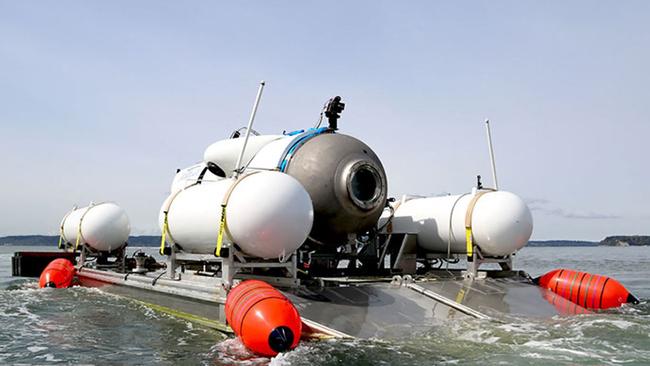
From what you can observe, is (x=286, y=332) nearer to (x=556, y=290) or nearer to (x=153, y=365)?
(x=153, y=365)

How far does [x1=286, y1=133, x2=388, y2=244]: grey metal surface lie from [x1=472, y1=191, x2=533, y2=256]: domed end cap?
84.6 inches

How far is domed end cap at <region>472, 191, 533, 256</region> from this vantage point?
1265cm

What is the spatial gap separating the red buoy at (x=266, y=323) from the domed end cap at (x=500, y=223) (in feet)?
19.9

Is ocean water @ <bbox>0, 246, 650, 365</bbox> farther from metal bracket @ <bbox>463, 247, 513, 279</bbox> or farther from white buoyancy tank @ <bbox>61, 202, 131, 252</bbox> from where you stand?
white buoyancy tank @ <bbox>61, 202, 131, 252</bbox>

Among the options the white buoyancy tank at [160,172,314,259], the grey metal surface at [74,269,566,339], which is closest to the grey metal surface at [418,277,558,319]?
the grey metal surface at [74,269,566,339]

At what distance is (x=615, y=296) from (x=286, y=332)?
7552mm

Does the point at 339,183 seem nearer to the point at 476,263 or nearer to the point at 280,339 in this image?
the point at 476,263

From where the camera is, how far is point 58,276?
17469 millimetres

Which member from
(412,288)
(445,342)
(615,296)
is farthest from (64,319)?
(615,296)

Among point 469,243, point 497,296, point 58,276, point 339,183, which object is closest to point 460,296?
point 497,296

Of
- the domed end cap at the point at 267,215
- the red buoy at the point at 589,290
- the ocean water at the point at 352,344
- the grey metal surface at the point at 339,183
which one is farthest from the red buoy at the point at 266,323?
the red buoy at the point at 589,290

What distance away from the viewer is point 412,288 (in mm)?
11258

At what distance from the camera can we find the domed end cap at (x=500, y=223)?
1265 cm

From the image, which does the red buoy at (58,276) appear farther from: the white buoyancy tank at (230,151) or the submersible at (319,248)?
the white buoyancy tank at (230,151)
